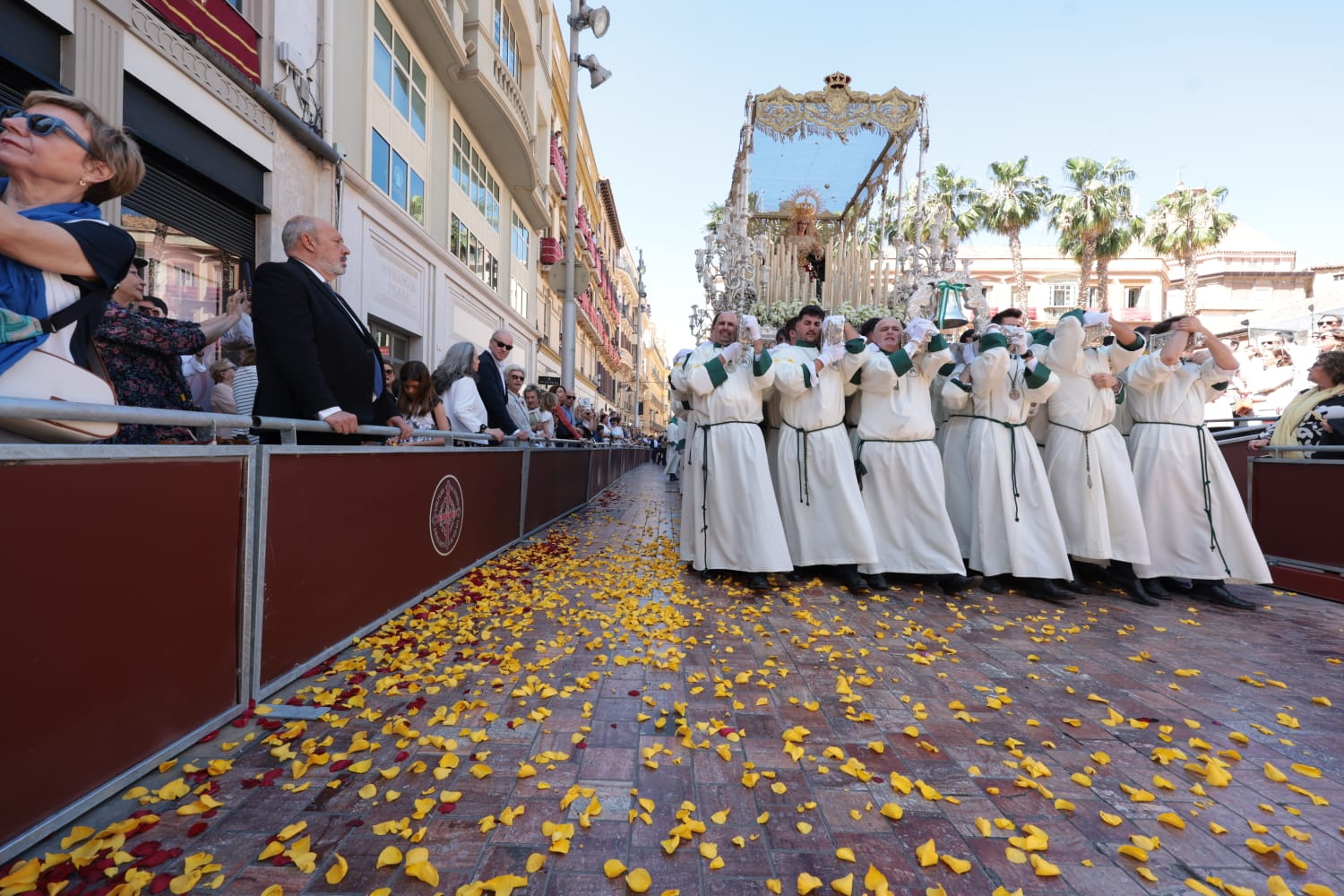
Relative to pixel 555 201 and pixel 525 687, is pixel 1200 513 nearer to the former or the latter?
pixel 525 687

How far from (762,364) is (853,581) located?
1952 mm

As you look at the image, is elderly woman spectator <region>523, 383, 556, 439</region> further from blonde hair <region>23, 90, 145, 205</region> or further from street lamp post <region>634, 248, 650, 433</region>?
street lamp post <region>634, 248, 650, 433</region>

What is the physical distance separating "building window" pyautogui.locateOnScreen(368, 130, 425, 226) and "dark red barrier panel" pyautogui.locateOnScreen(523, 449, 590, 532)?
6.47 meters

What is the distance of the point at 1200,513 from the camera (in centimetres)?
516

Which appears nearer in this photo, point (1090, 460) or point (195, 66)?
point (1090, 460)

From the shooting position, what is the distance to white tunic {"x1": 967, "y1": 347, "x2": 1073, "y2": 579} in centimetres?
505

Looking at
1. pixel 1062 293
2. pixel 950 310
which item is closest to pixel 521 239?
pixel 950 310

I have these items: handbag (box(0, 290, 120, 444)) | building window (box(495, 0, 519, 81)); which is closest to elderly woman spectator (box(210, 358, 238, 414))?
handbag (box(0, 290, 120, 444))

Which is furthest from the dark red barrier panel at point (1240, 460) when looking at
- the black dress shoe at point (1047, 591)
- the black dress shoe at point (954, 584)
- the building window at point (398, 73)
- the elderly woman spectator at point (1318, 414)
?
the building window at point (398, 73)

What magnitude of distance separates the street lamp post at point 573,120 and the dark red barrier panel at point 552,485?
7.56 feet

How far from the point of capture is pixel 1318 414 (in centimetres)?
584

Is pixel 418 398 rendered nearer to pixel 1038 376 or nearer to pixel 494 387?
pixel 494 387

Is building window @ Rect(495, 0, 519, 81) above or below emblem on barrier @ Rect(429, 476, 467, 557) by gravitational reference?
above

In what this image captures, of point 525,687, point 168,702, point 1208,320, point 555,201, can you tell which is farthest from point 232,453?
point 1208,320
